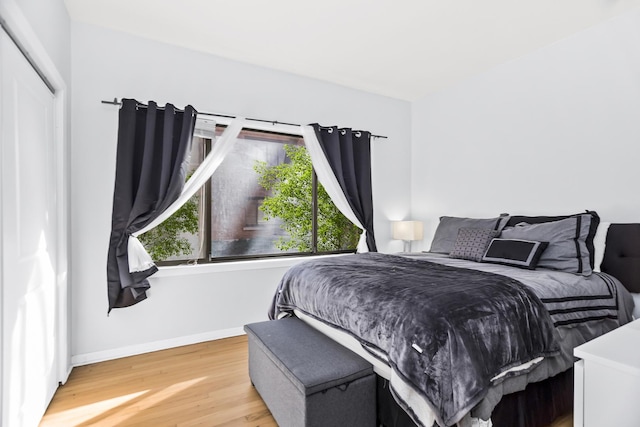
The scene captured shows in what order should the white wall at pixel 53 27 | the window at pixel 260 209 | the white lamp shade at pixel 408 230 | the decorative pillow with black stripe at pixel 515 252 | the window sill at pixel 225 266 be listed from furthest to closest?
1. the white lamp shade at pixel 408 230
2. the window at pixel 260 209
3. the window sill at pixel 225 266
4. the decorative pillow with black stripe at pixel 515 252
5. the white wall at pixel 53 27

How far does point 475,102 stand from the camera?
3797 millimetres

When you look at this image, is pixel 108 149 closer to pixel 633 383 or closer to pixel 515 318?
pixel 515 318

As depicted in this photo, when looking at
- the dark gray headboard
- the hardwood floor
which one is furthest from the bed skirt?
the dark gray headboard

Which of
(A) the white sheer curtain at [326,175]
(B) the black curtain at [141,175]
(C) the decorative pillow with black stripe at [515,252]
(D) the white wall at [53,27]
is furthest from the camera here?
(A) the white sheer curtain at [326,175]

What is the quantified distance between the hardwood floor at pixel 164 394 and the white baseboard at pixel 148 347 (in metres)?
0.06

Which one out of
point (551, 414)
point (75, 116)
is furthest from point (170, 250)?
point (551, 414)

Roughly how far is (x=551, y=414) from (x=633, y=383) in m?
0.57

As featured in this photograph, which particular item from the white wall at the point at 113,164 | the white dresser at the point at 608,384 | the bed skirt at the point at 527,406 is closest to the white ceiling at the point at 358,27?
the white wall at the point at 113,164

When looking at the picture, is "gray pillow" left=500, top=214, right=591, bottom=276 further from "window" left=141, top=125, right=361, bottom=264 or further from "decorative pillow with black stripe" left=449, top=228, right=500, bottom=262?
"window" left=141, top=125, right=361, bottom=264

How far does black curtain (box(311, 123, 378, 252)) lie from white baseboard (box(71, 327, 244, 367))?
1814 mm

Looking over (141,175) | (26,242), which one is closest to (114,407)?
(26,242)

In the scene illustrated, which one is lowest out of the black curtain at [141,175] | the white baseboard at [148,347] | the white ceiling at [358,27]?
the white baseboard at [148,347]

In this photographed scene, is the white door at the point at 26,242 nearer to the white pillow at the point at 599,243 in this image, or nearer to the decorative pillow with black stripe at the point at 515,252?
the decorative pillow with black stripe at the point at 515,252

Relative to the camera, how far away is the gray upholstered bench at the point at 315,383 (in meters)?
1.58
